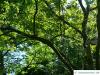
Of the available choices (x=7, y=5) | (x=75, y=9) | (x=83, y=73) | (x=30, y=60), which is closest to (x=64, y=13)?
(x=75, y=9)

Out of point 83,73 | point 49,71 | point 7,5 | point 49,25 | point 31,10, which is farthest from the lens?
point 49,71

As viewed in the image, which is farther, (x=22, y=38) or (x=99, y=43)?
(x=22, y=38)

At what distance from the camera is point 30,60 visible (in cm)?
2611

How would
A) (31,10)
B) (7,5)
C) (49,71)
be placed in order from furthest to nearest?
(49,71) < (31,10) < (7,5)

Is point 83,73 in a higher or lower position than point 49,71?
higher

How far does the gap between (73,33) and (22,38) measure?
11.8 ft

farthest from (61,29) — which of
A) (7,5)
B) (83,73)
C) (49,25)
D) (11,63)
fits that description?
(83,73)

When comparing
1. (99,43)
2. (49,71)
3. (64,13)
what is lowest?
(49,71)

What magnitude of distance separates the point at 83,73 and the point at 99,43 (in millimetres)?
9353

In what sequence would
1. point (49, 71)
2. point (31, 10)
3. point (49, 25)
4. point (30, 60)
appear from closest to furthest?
1. point (31, 10)
2. point (49, 25)
3. point (30, 60)
4. point (49, 71)

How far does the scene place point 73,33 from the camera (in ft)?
62.7

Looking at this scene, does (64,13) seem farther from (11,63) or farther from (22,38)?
(11,63)

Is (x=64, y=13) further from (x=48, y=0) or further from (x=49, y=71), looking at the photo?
(x=49, y=71)

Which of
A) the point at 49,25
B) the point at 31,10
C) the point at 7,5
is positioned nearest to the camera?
the point at 7,5
